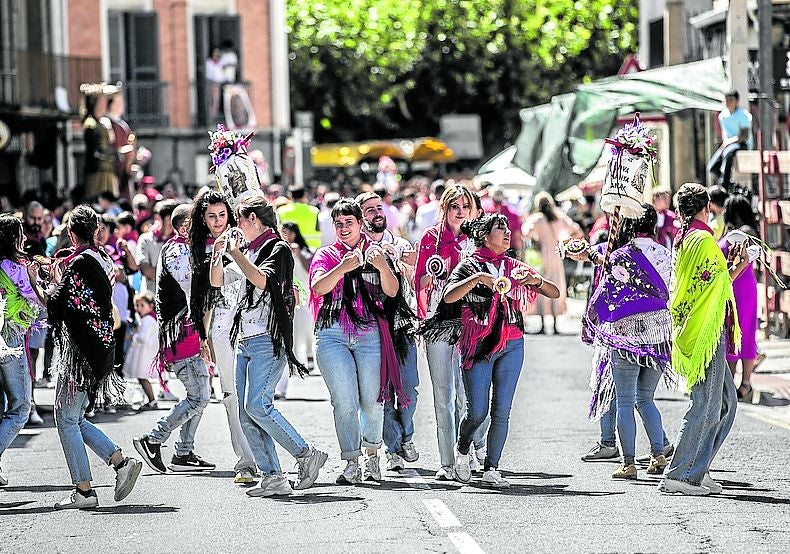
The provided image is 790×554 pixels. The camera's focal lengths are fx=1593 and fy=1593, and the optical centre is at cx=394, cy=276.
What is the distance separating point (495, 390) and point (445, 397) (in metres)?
0.38

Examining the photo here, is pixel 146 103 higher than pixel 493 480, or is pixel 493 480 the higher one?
pixel 146 103

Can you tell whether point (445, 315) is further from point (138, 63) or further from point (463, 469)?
point (138, 63)

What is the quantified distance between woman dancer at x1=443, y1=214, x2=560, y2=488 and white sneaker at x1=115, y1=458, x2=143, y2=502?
2089mm

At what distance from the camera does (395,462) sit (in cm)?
1075

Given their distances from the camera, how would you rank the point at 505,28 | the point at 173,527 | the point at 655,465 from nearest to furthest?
1. the point at 173,527
2. the point at 655,465
3. the point at 505,28

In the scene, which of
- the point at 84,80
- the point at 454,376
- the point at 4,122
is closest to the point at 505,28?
the point at 84,80

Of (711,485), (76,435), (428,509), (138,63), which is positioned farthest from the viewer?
(138,63)

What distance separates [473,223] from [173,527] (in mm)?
2738

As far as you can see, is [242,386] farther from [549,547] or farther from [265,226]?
[549,547]

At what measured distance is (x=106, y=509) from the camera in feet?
32.0

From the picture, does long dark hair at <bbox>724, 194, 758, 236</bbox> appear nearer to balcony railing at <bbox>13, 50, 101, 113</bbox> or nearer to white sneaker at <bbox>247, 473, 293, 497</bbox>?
white sneaker at <bbox>247, 473, 293, 497</bbox>

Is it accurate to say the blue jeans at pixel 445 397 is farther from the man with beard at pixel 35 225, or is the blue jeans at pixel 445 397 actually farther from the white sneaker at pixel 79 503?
the man with beard at pixel 35 225

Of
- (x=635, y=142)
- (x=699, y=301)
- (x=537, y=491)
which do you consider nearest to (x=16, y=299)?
(x=537, y=491)

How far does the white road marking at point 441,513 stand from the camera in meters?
8.91
